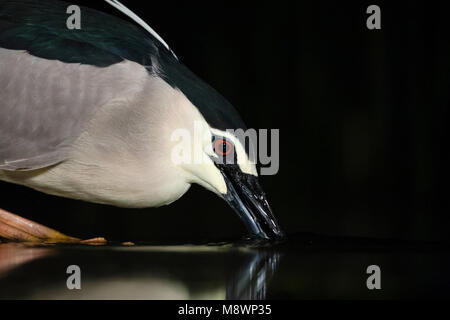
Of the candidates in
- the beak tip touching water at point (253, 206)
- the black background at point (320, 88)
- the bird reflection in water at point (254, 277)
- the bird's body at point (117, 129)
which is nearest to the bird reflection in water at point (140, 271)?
the bird reflection in water at point (254, 277)

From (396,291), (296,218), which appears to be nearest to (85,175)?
(396,291)

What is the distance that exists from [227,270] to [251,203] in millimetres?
570

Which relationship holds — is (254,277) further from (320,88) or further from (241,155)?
(320,88)

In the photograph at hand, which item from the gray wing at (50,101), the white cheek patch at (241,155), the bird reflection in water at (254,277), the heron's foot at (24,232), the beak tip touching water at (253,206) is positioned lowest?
the bird reflection in water at (254,277)

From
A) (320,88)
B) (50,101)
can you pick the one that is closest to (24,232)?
(50,101)

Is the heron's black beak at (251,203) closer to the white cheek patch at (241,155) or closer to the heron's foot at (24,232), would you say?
the white cheek patch at (241,155)

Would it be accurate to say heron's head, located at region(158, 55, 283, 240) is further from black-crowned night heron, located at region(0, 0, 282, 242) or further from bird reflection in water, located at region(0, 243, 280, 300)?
bird reflection in water, located at region(0, 243, 280, 300)

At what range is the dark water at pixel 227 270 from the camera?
161 cm

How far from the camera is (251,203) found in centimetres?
241

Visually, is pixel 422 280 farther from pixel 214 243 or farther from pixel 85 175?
pixel 85 175

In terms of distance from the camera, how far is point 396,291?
5.48 feet

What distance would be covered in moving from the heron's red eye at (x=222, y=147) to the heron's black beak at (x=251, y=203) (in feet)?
0.18

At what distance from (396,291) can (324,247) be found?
72cm

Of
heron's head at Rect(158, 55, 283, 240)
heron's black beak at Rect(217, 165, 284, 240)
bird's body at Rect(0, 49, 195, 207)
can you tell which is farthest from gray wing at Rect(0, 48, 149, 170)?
heron's black beak at Rect(217, 165, 284, 240)
